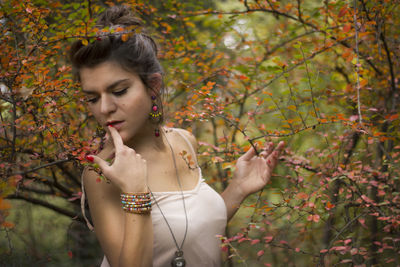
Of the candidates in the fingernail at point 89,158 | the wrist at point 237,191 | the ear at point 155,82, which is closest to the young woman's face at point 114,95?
the ear at point 155,82

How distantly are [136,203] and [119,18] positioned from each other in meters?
1.05

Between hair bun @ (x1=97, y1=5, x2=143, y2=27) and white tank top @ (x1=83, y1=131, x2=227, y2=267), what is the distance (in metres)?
0.94

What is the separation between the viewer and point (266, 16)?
6.82 meters

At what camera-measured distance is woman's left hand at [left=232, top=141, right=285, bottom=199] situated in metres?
2.47

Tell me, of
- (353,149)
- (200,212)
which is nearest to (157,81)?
(200,212)

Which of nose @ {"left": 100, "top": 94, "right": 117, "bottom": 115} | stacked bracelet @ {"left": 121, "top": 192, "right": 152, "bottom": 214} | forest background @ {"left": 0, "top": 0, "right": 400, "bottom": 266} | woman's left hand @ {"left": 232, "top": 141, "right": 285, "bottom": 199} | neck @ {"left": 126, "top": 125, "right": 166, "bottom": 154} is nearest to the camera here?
stacked bracelet @ {"left": 121, "top": 192, "right": 152, "bottom": 214}

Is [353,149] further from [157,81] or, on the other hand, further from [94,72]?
[94,72]

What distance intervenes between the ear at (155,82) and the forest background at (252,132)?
24cm

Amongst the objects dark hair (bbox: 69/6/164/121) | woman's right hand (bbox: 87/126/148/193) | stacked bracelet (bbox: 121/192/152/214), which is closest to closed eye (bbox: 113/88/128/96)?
dark hair (bbox: 69/6/164/121)

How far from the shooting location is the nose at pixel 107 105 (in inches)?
72.1

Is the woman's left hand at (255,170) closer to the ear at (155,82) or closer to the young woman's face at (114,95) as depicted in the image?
the ear at (155,82)

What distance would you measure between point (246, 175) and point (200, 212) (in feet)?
1.95

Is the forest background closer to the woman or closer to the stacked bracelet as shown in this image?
the woman

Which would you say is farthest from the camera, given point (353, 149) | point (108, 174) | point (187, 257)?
point (353, 149)
